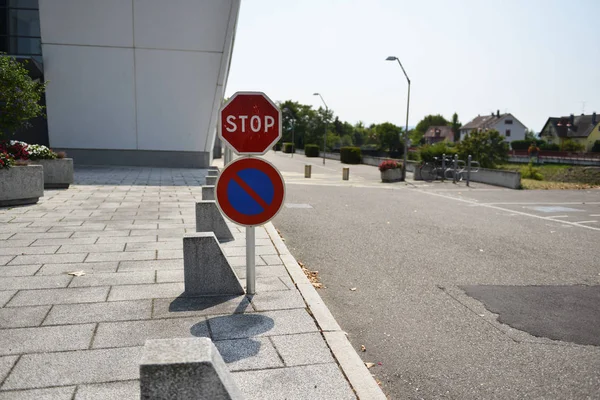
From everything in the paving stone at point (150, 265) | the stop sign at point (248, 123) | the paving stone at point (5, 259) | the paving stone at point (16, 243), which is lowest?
the paving stone at point (150, 265)

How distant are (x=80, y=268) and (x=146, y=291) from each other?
133cm

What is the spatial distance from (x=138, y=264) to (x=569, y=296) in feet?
16.3

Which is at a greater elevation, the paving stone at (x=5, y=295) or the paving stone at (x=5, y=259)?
the paving stone at (x=5, y=259)

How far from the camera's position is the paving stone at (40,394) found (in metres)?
2.92

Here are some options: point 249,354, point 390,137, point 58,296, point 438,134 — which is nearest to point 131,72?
point 58,296

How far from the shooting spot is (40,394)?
2955 millimetres

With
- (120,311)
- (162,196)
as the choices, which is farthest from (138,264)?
(162,196)

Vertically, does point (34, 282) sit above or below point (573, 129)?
below

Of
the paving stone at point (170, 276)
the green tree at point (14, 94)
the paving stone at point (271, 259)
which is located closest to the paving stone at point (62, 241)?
the paving stone at point (170, 276)

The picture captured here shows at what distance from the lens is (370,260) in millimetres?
7105

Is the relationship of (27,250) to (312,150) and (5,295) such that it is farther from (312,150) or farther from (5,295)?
(312,150)

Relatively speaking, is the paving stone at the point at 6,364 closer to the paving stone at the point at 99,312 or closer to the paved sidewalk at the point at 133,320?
the paved sidewalk at the point at 133,320

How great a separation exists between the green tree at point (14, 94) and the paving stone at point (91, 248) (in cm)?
881

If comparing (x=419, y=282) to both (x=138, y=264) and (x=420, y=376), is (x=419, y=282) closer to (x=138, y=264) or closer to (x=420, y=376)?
(x=420, y=376)
